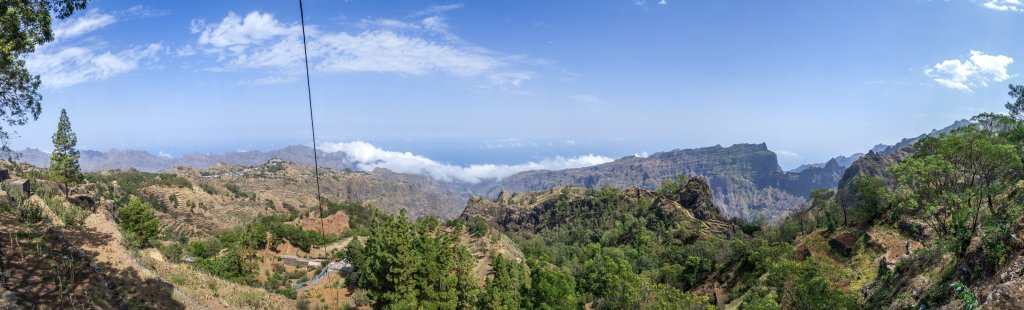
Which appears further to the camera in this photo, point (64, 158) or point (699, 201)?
point (699, 201)

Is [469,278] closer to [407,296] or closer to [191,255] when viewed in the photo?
[407,296]

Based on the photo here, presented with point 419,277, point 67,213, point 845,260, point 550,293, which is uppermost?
point 67,213

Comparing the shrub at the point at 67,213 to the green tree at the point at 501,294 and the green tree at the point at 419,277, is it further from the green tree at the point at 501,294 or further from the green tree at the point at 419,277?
the green tree at the point at 501,294

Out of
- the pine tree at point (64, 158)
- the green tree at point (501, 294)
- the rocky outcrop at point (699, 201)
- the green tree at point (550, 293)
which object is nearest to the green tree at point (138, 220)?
the pine tree at point (64, 158)

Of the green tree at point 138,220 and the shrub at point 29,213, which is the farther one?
the green tree at point 138,220

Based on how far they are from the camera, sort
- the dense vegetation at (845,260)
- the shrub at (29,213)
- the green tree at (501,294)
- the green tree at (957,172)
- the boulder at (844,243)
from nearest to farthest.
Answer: the dense vegetation at (845,260), the green tree at (957,172), the shrub at (29,213), the green tree at (501,294), the boulder at (844,243)

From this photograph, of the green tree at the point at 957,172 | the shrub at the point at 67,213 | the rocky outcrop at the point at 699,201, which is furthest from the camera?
the rocky outcrop at the point at 699,201

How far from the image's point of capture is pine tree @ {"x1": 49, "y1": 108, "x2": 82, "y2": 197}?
6288cm

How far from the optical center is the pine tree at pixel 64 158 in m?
62.9

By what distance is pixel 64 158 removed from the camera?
209 ft

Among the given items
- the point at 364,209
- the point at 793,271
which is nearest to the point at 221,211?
the point at 364,209

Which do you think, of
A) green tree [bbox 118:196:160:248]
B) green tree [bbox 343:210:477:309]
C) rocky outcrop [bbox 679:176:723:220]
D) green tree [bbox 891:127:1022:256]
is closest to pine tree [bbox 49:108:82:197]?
green tree [bbox 118:196:160:248]

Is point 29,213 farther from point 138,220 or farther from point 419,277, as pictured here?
point 138,220

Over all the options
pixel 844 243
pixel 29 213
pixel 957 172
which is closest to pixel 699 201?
pixel 844 243
